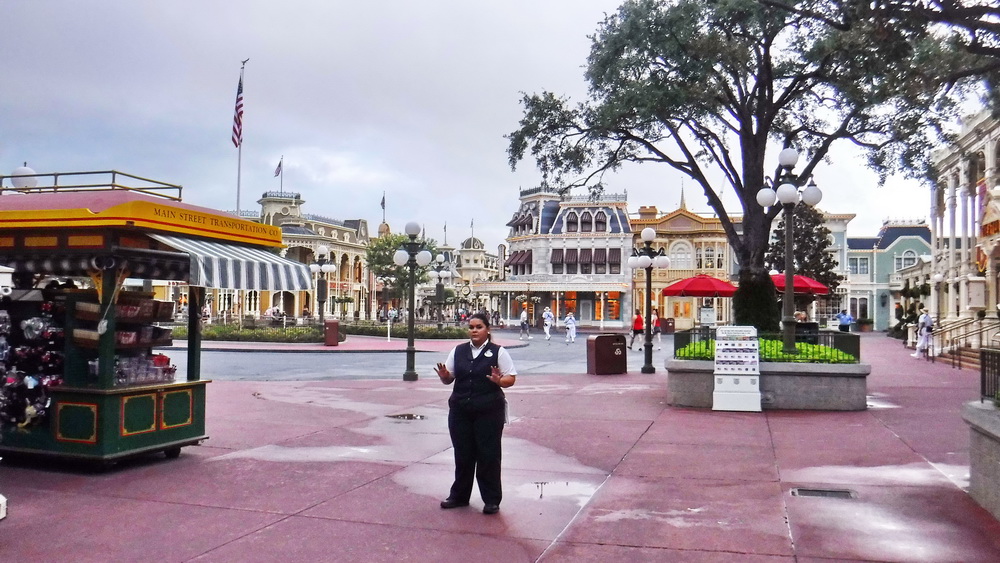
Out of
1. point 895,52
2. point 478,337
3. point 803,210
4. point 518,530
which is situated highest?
point 803,210

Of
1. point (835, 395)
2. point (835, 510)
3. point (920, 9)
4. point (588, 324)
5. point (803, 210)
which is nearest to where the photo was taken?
point (835, 510)

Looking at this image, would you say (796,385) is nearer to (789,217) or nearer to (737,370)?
(737,370)

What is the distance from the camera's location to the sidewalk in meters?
5.70

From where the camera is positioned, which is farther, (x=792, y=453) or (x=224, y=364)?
(x=224, y=364)

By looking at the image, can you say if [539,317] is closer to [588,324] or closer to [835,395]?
[588,324]

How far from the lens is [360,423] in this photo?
1170 cm

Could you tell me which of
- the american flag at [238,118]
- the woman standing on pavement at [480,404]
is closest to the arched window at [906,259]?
the american flag at [238,118]

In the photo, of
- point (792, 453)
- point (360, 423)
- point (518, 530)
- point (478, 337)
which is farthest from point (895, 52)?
point (360, 423)

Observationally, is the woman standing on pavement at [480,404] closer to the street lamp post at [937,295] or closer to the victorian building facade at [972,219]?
the victorian building facade at [972,219]

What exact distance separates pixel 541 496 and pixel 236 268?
3.86m

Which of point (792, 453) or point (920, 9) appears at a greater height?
point (920, 9)

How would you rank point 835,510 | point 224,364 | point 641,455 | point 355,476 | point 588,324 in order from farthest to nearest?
point 588,324 → point 224,364 → point 641,455 → point 355,476 → point 835,510

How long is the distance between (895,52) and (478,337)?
5107mm

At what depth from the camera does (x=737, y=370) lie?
13125 millimetres
